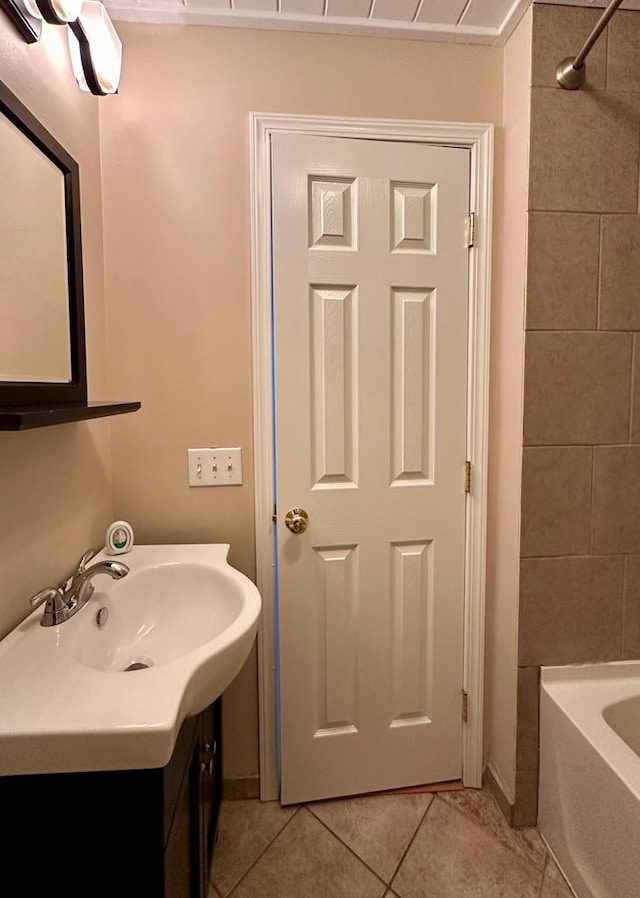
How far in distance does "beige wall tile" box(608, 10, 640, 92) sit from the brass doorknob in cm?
150

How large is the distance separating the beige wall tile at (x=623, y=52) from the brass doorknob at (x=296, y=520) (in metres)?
1.50

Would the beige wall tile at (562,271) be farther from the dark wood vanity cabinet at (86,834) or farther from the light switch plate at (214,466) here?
the dark wood vanity cabinet at (86,834)

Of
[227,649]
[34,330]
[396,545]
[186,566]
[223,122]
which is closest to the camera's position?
[227,649]

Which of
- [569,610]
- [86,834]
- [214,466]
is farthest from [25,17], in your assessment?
[569,610]

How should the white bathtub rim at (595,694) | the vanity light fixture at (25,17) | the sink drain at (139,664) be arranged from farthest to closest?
the white bathtub rim at (595,694), the sink drain at (139,664), the vanity light fixture at (25,17)

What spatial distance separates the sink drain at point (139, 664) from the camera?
1.08 meters

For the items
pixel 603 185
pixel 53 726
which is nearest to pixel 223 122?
pixel 603 185

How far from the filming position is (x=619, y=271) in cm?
138

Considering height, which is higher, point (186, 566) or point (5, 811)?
point (186, 566)

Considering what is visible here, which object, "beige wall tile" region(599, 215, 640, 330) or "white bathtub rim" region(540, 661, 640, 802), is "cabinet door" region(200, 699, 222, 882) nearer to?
"white bathtub rim" region(540, 661, 640, 802)

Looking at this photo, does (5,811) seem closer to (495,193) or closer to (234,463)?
(234,463)

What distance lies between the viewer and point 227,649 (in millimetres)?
887

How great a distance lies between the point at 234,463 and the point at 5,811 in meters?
0.94

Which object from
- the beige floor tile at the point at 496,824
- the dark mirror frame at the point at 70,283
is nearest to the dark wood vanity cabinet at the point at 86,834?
the dark mirror frame at the point at 70,283
